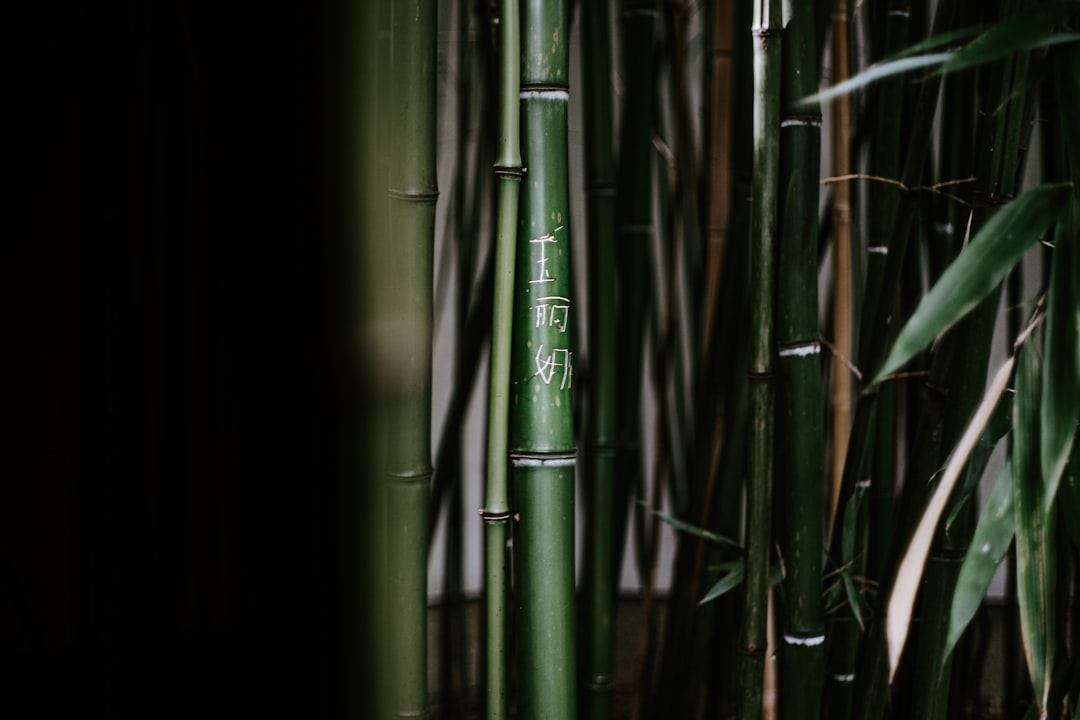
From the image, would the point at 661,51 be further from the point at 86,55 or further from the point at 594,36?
the point at 86,55

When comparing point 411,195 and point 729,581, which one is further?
point 729,581

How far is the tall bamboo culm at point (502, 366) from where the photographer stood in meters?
0.56

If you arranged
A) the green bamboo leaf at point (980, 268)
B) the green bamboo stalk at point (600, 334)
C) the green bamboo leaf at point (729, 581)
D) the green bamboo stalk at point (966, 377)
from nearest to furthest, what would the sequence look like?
the green bamboo leaf at point (980, 268) < the green bamboo stalk at point (966, 377) < the green bamboo leaf at point (729, 581) < the green bamboo stalk at point (600, 334)

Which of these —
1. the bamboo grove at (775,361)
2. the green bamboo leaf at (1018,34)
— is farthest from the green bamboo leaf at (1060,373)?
the green bamboo leaf at (1018,34)

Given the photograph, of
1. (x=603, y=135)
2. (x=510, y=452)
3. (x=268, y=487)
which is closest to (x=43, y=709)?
(x=268, y=487)

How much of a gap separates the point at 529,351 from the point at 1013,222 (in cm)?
29

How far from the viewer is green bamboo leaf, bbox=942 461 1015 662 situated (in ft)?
1.82

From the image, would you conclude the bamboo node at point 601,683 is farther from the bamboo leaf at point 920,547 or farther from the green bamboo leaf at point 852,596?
the bamboo leaf at point 920,547

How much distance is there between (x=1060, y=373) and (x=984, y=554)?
0.39 ft

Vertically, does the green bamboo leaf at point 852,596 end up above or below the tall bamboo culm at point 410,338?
below

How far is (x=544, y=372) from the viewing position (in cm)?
58

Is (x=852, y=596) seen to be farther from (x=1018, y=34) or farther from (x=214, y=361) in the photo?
(x=214, y=361)

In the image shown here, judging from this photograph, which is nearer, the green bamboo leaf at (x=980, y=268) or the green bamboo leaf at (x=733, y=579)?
the green bamboo leaf at (x=980, y=268)

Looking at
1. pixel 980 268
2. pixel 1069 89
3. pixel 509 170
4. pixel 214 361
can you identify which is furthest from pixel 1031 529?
pixel 214 361
